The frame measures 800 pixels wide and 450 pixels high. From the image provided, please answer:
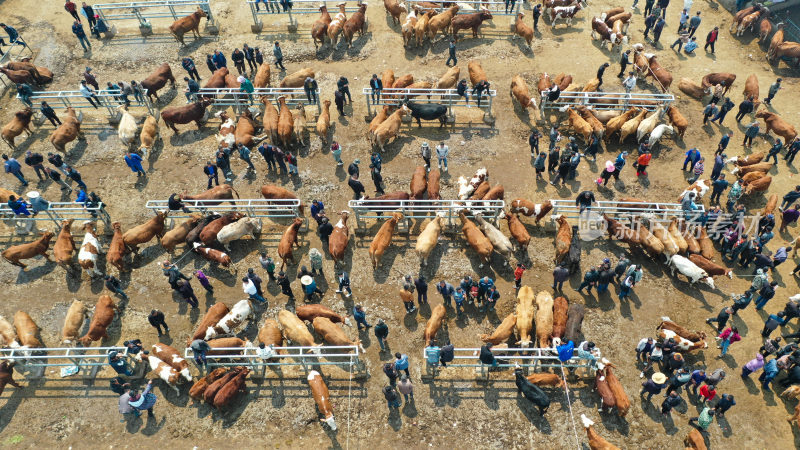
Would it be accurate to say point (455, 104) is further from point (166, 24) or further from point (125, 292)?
point (166, 24)

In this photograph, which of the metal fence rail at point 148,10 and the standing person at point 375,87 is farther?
the metal fence rail at point 148,10

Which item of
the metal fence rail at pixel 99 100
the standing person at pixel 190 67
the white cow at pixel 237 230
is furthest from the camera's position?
the standing person at pixel 190 67

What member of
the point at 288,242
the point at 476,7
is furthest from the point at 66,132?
the point at 476,7

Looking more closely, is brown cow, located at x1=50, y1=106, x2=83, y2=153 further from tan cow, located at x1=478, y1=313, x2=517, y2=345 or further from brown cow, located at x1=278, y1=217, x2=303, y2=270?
tan cow, located at x1=478, y1=313, x2=517, y2=345

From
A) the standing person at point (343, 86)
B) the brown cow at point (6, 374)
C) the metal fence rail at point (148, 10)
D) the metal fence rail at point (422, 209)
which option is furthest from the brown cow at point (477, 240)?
the metal fence rail at point (148, 10)

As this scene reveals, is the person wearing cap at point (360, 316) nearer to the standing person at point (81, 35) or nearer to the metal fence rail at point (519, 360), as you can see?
the metal fence rail at point (519, 360)

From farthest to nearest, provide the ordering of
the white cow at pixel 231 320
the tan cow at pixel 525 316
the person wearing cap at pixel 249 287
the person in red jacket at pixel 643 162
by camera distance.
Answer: the person in red jacket at pixel 643 162 → the person wearing cap at pixel 249 287 → the white cow at pixel 231 320 → the tan cow at pixel 525 316
